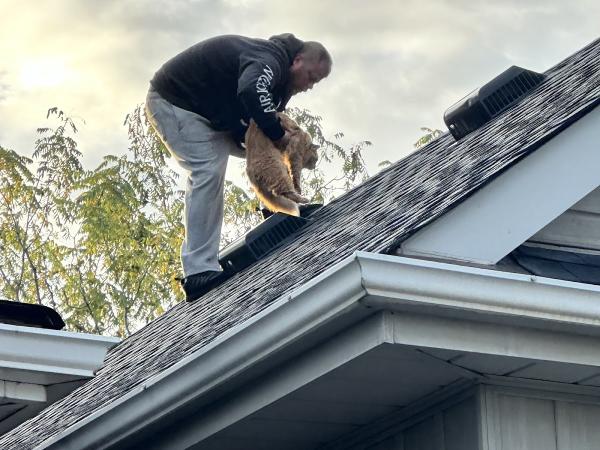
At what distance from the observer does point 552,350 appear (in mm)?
5141

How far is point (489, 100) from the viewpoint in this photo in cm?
821

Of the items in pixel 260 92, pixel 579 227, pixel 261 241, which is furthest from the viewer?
pixel 261 241

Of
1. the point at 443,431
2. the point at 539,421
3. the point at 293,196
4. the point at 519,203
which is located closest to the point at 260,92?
the point at 293,196

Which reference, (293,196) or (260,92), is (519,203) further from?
(293,196)

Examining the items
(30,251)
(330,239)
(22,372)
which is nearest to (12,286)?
(30,251)

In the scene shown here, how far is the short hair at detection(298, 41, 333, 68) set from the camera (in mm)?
8531

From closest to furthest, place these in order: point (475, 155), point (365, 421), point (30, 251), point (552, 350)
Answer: point (552, 350), point (365, 421), point (475, 155), point (30, 251)

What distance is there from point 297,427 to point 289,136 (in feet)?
10.3

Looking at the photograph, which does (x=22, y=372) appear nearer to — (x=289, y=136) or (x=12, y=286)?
(x=289, y=136)

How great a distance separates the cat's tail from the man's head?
2.30 ft

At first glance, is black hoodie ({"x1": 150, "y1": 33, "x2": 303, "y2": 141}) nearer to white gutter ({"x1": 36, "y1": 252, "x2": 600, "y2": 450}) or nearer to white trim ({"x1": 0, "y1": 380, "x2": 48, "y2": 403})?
white gutter ({"x1": 36, "y1": 252, "x2": 600, "y2": 450})

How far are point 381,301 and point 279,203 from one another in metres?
3.88

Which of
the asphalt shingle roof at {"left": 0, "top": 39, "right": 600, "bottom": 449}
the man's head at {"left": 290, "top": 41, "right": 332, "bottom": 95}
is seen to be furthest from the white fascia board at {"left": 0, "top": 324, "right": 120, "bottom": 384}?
the man's head at {"left": 290, "top": 41, "right": 332, "bottom": 95}

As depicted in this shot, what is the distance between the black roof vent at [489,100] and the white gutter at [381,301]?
3.23 m
